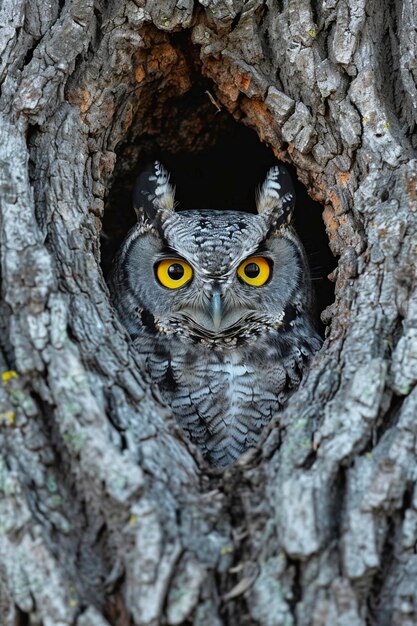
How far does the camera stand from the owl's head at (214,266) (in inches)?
115

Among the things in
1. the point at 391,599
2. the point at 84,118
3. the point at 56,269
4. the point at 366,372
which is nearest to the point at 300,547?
the point at 391,599

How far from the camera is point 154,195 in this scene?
3.17m

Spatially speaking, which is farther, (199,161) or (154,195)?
(199,161)

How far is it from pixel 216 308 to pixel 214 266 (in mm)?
168

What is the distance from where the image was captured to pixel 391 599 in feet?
5.85

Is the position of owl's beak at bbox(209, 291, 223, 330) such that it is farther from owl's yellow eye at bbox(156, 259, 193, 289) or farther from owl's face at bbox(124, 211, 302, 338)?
owl's yellow eye at bbox(156, 259, 193, 289)

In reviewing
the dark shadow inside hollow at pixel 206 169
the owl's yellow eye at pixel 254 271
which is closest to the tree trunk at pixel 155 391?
the owl's yellow eye at pixel 254 271

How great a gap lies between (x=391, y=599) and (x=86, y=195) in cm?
159

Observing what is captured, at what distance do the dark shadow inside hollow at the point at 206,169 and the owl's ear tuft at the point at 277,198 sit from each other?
405mm

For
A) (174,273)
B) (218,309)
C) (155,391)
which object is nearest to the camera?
(155,391)

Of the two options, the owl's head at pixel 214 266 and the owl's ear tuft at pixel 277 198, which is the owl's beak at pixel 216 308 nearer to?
the owl's head at pixel 214 266

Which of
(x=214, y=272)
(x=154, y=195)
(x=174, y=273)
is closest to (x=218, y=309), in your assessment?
(x=214, y=272)

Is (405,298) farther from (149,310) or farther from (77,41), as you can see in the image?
(77,41)

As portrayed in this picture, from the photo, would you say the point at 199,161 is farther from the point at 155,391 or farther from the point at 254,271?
the point at 155,391
